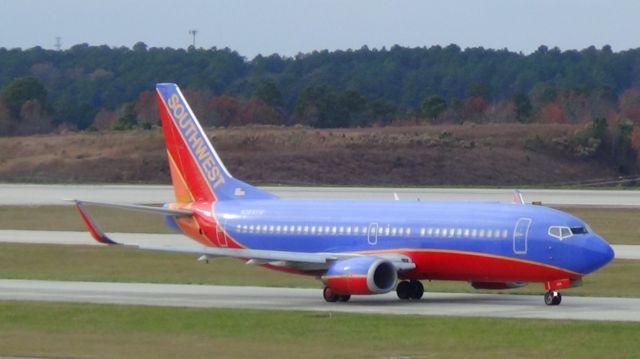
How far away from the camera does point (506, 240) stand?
3744 cm

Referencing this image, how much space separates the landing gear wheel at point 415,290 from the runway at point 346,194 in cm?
3814

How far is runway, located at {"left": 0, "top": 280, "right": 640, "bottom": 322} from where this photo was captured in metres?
35.7

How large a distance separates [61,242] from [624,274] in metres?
23.5

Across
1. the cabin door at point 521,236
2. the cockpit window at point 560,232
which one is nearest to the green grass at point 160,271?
the cockpit window at point 560,232

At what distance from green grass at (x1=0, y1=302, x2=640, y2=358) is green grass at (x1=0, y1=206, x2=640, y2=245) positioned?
29.7 m

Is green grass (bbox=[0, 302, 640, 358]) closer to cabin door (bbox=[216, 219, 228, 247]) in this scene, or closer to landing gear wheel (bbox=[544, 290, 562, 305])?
landing gear wheel (bbox=[544, 290, 562, 305])

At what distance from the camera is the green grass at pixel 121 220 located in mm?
65812

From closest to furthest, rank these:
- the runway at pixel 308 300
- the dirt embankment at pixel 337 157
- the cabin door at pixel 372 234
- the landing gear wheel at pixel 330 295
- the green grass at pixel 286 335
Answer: the green grass at pixel 286 335 → the runway at pixel 308 300 → the landing gear wheel at pixel 330 295 → the cabin door at pixel 372 234 → the dirt embankment at pixel 337 157

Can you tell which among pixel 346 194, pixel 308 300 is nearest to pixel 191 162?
pixel 308 300

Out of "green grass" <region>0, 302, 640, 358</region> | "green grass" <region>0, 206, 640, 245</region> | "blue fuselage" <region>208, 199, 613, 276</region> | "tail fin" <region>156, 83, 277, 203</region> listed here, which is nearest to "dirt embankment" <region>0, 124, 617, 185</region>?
"green grass" <region>0, 206, 640, 245</region>

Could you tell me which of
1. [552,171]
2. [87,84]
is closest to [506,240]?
[552,171]

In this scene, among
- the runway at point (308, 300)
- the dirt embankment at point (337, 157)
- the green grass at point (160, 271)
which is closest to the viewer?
the runway at point (308, 300)

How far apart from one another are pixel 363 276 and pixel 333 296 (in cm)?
150

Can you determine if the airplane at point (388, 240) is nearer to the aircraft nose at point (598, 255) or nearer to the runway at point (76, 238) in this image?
the aircraft nose at point (598, 255)
